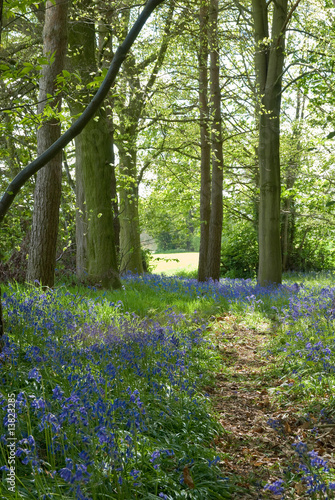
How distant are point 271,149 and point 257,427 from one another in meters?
8.65

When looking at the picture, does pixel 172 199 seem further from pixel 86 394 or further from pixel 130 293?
pixel 86 394

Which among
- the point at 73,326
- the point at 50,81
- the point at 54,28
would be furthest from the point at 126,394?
the point at 54,28

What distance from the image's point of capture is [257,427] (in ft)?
12.8

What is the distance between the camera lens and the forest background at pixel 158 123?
845 cm

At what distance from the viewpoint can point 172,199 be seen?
22312 mm

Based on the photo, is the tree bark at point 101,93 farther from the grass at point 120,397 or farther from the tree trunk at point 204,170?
the tree trunk at point 204,170

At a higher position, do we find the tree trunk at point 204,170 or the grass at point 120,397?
the tree trunk at point 204,170

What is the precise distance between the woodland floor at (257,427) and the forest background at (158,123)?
1.79 metres

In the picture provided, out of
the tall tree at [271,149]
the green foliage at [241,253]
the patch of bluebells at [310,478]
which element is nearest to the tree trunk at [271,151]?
the tall tree at [271,149]

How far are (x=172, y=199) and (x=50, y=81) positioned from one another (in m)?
15.4

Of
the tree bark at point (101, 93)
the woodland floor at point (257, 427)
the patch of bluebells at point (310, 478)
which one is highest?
the tree bark at point (101, 93)

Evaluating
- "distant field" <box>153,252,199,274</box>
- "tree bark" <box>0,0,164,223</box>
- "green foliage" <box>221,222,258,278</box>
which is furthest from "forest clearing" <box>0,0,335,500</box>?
"distant field" <box>153,252,199,274</box>

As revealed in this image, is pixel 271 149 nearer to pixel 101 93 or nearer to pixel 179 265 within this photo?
pixel 101 93

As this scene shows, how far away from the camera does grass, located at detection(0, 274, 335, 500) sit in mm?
2463
